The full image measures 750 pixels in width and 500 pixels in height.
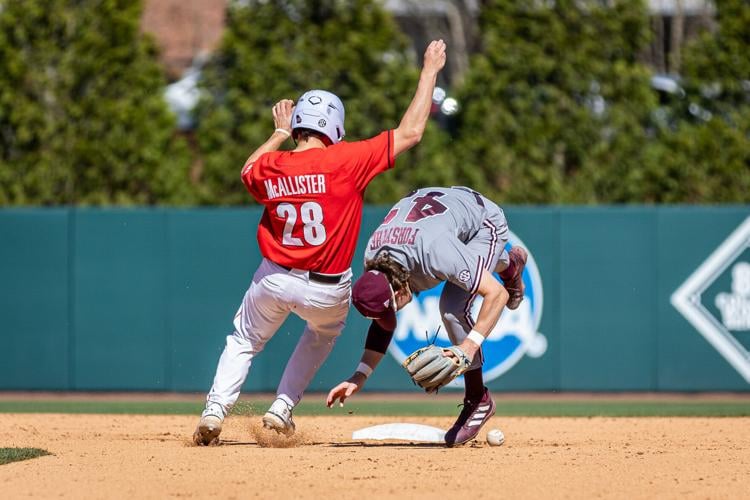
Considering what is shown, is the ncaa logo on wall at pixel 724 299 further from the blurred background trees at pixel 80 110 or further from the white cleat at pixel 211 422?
the white cleat at pixel 211 422

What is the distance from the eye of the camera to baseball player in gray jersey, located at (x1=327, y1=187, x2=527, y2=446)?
6.49 meters

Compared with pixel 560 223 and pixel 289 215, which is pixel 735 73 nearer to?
pixel 560 223

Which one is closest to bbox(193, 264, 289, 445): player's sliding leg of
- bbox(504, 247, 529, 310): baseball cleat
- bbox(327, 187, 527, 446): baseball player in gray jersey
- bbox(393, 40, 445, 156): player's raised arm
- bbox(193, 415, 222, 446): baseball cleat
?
bbox(193, 415, 222, 446): baseball cleat

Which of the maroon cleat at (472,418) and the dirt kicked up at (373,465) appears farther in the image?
the maroon cleat at (472,418)

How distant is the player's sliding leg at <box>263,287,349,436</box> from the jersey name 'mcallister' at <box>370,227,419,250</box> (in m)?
0.60

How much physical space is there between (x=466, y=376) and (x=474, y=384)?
67 mm

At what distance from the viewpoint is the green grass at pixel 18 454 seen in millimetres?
6707

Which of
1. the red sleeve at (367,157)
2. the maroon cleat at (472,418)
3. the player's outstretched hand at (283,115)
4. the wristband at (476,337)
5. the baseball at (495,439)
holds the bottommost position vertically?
the baseball at (495,439)

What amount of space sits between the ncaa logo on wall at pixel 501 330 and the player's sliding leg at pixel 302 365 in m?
4.50

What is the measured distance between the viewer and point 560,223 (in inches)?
478

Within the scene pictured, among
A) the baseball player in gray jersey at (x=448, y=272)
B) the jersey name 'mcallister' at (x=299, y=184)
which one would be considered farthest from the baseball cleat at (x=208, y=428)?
the jersey name 'mcallister' at (x=299, y=184)

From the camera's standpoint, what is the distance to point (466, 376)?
287 inches

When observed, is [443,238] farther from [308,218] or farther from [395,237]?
[308,218]

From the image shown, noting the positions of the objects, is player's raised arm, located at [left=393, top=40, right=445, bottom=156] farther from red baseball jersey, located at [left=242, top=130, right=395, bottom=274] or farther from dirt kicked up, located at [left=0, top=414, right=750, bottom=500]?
dirt kicked up, located at [left=0, top=414, right=750, bottom=500]
